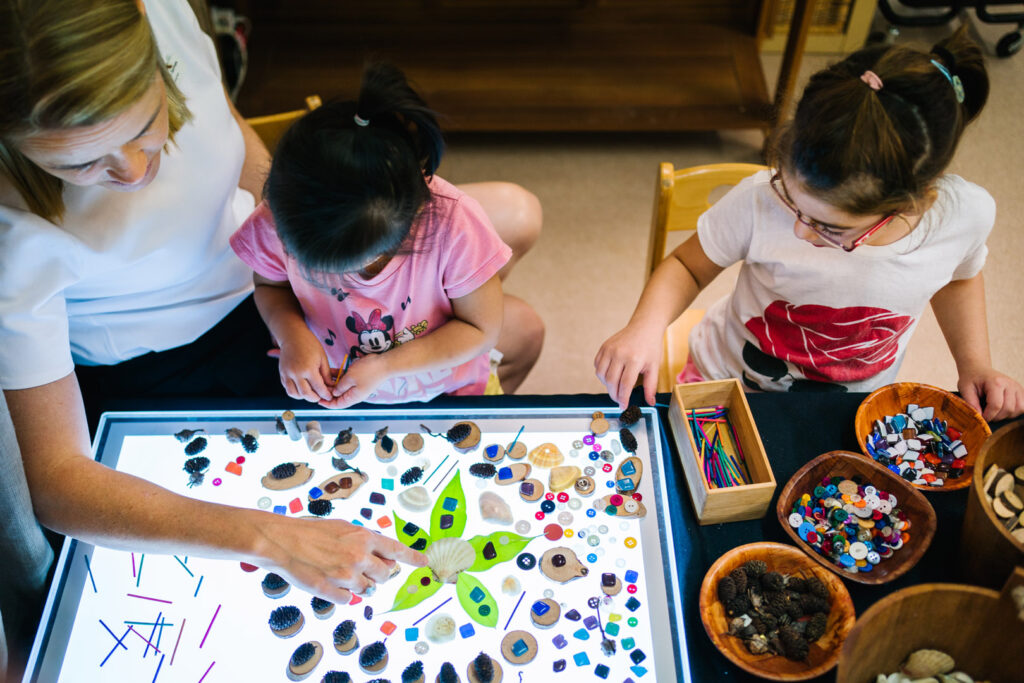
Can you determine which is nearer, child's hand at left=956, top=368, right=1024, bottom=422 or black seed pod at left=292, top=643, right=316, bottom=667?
black seed pod at left=292, top=643, right=316, bottom=667

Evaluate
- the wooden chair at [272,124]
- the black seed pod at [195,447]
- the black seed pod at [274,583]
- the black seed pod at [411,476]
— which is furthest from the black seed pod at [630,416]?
the wooden chair at [272,124]

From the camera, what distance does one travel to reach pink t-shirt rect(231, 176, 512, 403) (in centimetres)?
111

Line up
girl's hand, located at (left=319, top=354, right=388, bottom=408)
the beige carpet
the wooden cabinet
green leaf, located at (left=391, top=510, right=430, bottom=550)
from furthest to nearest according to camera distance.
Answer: the wooden cabinet
the beige carpet
girl's hand, located at (left=319, top=354, right=388, bottom=408)
green leaf, located at (left=391, top=510, right=430, bottom=550)

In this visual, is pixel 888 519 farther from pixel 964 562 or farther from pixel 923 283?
pixel 923 283

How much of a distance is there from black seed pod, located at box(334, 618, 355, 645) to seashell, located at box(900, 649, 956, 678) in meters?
0.62

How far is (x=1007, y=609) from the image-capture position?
717 mm

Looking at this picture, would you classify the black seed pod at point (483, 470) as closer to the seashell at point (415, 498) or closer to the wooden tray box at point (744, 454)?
the seashell at point (415, 498)

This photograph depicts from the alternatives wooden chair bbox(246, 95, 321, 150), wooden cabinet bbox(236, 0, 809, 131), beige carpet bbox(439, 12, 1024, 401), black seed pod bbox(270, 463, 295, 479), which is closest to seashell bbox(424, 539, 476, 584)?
black seed pod bbox(270, 463, 295, 479)

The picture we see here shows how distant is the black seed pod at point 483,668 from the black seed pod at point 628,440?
0.34m

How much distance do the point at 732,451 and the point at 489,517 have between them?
346 mm

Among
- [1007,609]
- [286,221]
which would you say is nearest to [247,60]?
[286,221]

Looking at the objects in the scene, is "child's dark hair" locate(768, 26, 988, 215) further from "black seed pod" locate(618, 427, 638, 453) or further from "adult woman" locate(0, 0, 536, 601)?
"adult woman" locate(0, 0, 536, 601)

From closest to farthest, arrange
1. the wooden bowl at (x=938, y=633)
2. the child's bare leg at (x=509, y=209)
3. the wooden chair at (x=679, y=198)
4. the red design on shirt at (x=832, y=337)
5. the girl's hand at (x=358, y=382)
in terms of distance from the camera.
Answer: the wooden bowl at (x=938, y=633) < the girl's hand at (x=358, y=382) < the red design on shirt at (x=832, y=337) < the wooden chair at (x=679, y=198) < the child's bare leg at (x=509, y=209)

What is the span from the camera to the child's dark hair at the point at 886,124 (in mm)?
887
